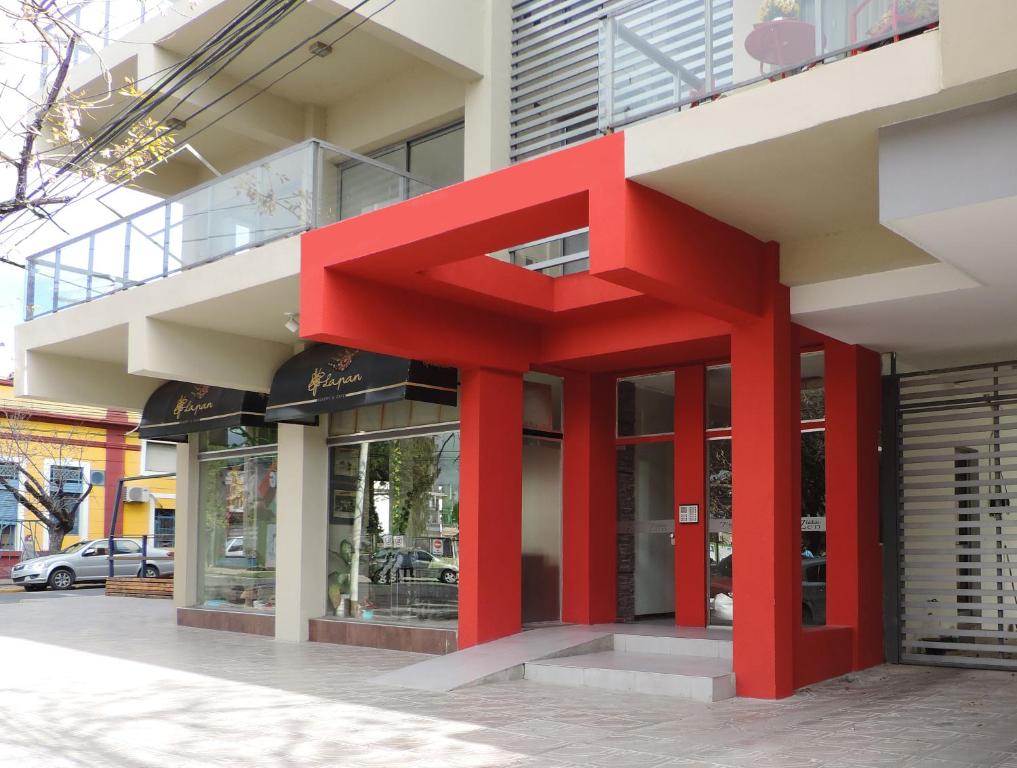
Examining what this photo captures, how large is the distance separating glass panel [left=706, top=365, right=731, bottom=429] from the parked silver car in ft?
61.8

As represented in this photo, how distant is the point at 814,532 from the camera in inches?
443

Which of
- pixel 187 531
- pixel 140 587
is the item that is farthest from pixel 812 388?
pixel 140 587

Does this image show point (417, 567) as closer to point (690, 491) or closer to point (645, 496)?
point (645, 496)

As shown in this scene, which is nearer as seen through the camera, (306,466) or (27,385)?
(306,466)

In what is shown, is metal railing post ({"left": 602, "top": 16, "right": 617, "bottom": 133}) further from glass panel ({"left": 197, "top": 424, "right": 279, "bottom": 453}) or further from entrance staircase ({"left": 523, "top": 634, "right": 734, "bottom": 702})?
glass panel ({"left": 197, "top": 424, "right": 279, "bottom": 453})

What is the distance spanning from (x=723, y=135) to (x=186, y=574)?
1211 cm

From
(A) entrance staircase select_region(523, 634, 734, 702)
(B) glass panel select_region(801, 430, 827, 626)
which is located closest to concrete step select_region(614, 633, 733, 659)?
(A) entrance staircase select_region(523, 634, 734, 702)

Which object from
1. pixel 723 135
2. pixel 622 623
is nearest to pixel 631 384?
pixel 622 623

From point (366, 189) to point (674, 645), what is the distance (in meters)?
5.76

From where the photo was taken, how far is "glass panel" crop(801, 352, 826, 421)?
1140 cm

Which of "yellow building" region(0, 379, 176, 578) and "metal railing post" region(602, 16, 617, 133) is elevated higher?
"metal railing post" region(602, 16, 617, 133)

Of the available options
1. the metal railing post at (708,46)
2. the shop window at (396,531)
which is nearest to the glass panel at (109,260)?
the shop window at (396,531)

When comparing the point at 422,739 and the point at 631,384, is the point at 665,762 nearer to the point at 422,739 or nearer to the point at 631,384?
the point at 422,739

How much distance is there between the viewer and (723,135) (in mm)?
7254
